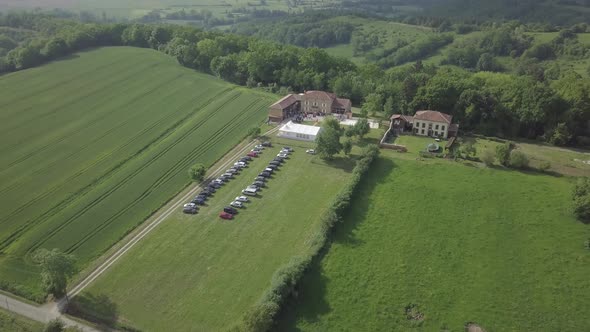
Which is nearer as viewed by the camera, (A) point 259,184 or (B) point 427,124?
(A) point 259,184

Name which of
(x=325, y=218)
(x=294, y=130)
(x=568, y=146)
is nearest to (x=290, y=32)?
A: (x=294, y=130)

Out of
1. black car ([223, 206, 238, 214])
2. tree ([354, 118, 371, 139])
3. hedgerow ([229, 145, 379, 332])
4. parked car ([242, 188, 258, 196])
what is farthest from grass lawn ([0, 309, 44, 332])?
tree ([354, 118, 371, 139])

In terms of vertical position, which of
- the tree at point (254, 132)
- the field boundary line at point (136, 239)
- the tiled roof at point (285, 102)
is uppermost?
the tiled roof at point (285, 102)

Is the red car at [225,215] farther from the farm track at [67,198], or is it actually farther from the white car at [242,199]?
the farm track at [67,198]

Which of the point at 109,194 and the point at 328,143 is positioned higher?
the point at 328,143

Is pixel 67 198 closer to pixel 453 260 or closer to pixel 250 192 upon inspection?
pixel 250 192

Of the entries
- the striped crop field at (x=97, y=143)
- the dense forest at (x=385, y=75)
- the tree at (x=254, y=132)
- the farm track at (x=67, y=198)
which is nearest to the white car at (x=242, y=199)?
the striped crop field at (x=97, y=143)

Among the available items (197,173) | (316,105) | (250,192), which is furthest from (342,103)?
(197,173)
